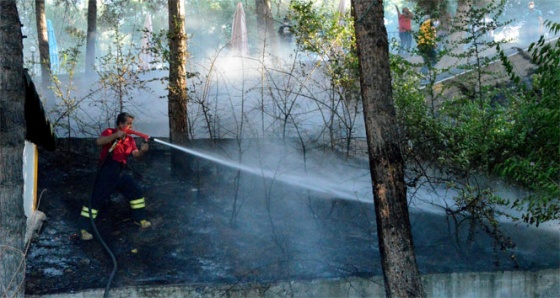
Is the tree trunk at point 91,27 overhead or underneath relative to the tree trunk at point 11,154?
overhead

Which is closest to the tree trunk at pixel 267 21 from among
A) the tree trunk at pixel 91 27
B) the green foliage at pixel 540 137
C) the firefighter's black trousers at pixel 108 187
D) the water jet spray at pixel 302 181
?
the tree trunk at pixel 91 27

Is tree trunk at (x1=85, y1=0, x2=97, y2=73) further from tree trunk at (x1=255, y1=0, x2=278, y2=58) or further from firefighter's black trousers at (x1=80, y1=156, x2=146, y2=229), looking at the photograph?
firefighter's black trousers at (x1=80, y1=156, x2=146, y2=229)

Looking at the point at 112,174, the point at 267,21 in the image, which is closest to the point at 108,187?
the point at 112,174

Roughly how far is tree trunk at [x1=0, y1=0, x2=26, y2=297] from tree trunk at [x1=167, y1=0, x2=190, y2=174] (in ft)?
13.5

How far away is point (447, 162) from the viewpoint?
359 inches

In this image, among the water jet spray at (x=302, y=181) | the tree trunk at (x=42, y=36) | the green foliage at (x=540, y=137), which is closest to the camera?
the green foliage at (x=540, y=137)

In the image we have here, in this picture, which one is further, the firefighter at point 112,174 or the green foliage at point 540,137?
the firefighter at point 112,174

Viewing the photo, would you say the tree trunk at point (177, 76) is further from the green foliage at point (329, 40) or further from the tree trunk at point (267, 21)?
the tree trunk at point (267, 21)

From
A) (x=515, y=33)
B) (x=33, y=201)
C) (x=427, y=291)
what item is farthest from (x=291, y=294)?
(x=515, y=33)

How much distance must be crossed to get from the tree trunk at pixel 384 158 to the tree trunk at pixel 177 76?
4.26m

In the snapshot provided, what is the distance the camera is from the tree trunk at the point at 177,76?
32.3ft

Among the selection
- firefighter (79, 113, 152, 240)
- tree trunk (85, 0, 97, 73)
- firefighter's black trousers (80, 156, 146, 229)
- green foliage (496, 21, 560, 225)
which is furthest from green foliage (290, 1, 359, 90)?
tree trunk (85, 0, 97, 73)

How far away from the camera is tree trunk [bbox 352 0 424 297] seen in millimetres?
5973

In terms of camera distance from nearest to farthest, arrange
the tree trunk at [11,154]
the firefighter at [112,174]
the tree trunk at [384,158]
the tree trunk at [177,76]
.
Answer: the tree trunk at [11,154], the tree trunk at [384,158], the firefighter at [112,174], the tree trunk at [177,76]
